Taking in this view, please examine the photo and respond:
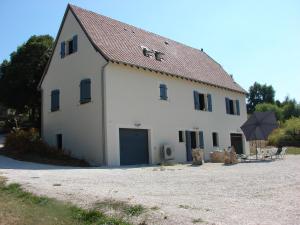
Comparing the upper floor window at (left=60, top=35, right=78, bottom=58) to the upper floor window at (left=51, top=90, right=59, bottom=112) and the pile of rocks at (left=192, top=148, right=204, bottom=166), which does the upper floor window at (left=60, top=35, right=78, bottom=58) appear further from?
the pile of rocks at (left=192, top=148, right=204, bottom=166)

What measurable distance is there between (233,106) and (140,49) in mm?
11234

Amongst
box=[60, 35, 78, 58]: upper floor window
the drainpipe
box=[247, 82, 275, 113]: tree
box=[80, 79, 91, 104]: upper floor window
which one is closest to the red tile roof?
the drainpipe

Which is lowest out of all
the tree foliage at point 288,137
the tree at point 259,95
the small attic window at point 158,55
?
the tree foliage at point 288,137

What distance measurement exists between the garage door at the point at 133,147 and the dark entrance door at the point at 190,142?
401 cm

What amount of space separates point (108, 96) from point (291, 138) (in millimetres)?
26000

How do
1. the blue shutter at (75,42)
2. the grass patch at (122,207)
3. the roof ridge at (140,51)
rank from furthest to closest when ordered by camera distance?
the blue shutter at (75,42) < the roof ridge at (140,51) < the grass patch at (122,207)

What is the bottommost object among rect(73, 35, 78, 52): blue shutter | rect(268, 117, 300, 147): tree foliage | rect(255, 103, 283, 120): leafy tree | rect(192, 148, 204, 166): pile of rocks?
rect(192, 148, 204, 166): pile of rocks

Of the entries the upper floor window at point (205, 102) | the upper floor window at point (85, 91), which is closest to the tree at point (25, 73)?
the upper floor window at point (85, 91)

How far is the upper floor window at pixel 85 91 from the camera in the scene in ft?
69.8

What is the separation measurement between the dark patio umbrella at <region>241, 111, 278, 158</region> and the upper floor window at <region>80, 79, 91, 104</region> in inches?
374

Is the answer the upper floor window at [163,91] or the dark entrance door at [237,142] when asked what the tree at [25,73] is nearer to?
the upper floor window at [163,91]

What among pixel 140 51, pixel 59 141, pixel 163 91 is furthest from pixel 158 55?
pixel 59 141

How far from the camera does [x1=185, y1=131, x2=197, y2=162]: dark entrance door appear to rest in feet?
82.5

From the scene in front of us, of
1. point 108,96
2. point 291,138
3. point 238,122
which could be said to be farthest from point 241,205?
point 291,138
